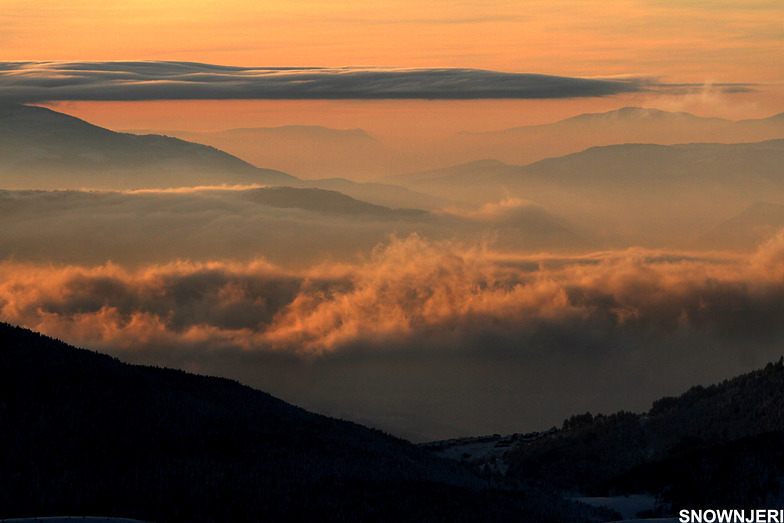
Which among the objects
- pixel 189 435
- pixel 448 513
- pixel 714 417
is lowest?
pixel 448 513

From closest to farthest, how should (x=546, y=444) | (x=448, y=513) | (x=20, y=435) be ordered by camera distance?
(x=448, y=513)
(x=20, y=435)
(x=546, y=444)

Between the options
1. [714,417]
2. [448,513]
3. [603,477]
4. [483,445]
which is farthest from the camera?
[483,445]

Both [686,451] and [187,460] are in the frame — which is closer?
[187,460]

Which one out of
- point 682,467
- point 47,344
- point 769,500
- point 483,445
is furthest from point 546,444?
point 47,344

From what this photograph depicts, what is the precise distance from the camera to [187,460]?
33.7 metres

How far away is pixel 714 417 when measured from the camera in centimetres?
5250

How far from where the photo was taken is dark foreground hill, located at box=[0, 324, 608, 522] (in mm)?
28797

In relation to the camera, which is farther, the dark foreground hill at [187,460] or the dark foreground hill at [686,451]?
the dark foreground hill at [686,451]

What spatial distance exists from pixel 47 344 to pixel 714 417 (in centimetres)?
3699

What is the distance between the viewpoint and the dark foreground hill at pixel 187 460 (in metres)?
28.8

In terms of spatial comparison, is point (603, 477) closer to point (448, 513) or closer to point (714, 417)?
point (714, 417)

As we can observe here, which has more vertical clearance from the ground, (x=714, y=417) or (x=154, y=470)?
(x=714, y=417)

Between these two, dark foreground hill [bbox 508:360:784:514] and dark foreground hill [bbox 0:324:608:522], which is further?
dark foreground hill [bbox 508:360:784:514]

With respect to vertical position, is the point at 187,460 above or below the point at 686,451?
below
